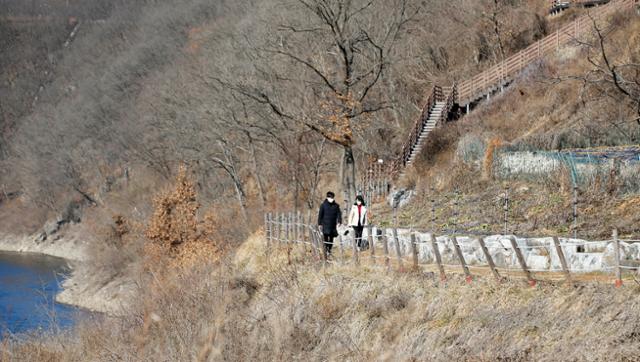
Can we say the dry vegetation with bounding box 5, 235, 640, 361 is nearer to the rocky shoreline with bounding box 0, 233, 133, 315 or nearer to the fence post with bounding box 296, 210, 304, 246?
the fence post with bounding box 296, 210, 304, 246

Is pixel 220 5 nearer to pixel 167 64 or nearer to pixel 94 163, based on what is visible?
pixel 167 64

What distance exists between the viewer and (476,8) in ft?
168

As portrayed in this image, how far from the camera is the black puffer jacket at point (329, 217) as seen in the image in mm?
21031

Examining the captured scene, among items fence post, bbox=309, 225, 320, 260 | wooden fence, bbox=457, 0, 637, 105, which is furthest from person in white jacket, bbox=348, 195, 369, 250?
wooden fence, bbox=457, 0, 637, 105

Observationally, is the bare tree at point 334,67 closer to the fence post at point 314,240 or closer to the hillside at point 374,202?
the hillside at point 374,202

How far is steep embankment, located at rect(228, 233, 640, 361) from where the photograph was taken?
13305 mm

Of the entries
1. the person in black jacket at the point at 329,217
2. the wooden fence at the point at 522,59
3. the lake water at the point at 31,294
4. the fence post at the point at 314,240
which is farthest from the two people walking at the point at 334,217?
the wooden fence at the point at 522,59

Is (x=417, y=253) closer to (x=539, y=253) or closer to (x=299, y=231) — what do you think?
(x=539, y=253)

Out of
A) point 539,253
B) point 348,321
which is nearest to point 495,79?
point 539,253


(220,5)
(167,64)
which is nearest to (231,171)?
(167,64)

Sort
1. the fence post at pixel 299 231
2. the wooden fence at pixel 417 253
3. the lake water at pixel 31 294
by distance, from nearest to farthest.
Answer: the wooden fence at pixel 417 253
the fence post at pixel 299 231
the lake water at pixel 31 294

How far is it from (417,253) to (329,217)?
3130 millimetres

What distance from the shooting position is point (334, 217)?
69.5 ft

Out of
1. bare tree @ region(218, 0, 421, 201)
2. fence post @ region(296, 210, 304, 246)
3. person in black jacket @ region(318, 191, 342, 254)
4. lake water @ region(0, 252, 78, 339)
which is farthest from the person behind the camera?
lake water @ region(0, 252, 78, 339)
